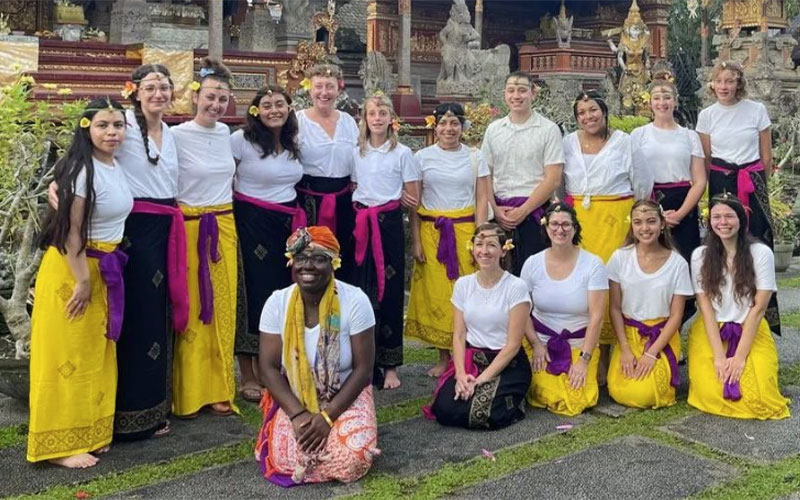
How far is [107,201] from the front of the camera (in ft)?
12.3

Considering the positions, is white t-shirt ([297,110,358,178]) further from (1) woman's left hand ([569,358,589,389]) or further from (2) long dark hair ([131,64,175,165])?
(1) woman's left hand ([569,358,589,389])

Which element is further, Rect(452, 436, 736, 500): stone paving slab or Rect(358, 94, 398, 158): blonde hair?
Rect(358, 94, 398, 158): blonde hair

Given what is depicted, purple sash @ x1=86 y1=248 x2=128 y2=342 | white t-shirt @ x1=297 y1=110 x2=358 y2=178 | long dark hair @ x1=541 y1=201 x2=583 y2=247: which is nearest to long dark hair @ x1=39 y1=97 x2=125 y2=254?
purple sash @ x1=86 y1=248 x2=128 y2=342

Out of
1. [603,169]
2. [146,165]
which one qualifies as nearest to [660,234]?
[603,169]

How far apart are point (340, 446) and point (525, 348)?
61.0 inches

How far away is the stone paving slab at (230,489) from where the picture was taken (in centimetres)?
350

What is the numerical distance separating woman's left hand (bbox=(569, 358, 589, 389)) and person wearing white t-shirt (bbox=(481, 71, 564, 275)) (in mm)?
808

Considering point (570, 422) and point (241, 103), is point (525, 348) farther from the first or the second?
point (241, 103)

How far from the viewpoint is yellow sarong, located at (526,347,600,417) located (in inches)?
178

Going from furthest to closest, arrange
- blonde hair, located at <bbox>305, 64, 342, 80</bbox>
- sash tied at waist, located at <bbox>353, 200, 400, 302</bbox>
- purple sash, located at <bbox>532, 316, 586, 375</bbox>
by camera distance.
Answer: sash tied at waist, located at <bbox>353, 200, 400, 302</bbox> < blonde hair, located at <bbox>305, 64, 342, 80</bbox> < purple sash, located at <bbox>532, 316, 586, 375</bbox>

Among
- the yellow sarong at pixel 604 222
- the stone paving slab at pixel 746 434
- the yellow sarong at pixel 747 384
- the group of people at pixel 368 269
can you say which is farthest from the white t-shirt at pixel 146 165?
the yellow sarong at pixel 747 384

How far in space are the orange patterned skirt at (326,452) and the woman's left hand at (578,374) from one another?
123cm

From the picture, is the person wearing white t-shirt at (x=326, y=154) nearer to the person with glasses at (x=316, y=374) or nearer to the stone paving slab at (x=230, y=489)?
the person with glasses at (x=316, y=374)

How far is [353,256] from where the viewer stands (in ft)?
16.7
